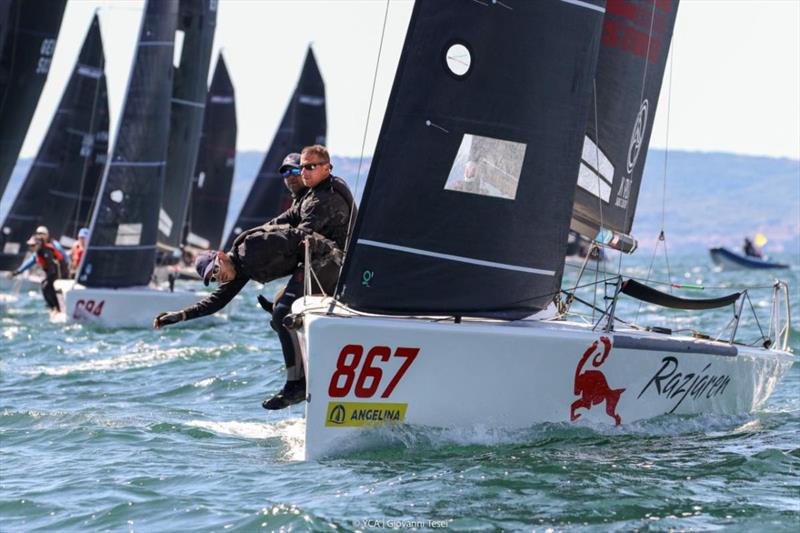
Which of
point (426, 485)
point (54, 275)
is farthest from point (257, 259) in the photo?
point (54, 275)

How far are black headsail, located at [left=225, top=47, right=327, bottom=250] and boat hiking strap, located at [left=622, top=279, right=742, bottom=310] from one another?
25.6 m

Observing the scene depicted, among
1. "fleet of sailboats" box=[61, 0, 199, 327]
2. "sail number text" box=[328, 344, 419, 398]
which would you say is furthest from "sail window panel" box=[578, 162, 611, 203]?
"fleet of sailboats" box=[61, 0, 199, 327]

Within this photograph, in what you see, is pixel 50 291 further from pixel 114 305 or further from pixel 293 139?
pixel 293 139

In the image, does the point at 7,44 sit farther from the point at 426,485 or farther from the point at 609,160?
the point at 426,485

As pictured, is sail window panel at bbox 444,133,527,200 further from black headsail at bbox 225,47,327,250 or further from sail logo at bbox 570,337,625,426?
→ black headsail at bbox 225,47,327,250

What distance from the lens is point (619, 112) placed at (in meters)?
9.12

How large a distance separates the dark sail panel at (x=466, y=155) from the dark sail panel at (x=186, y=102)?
55.1ft

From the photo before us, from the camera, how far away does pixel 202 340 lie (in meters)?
14.9

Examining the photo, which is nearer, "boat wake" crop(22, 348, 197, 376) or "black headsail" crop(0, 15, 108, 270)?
"boat wake" crop(22, 348, 197, 376)

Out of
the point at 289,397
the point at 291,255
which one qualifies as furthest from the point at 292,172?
the point at 289,397

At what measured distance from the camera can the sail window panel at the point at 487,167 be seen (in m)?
6.79

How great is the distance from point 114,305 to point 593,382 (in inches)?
445

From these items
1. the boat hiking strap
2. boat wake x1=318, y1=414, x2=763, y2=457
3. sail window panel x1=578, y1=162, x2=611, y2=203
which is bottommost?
boat wake x1=318, y1=414, x2=763, y2=457

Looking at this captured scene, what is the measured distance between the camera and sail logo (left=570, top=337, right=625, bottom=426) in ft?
23.0
